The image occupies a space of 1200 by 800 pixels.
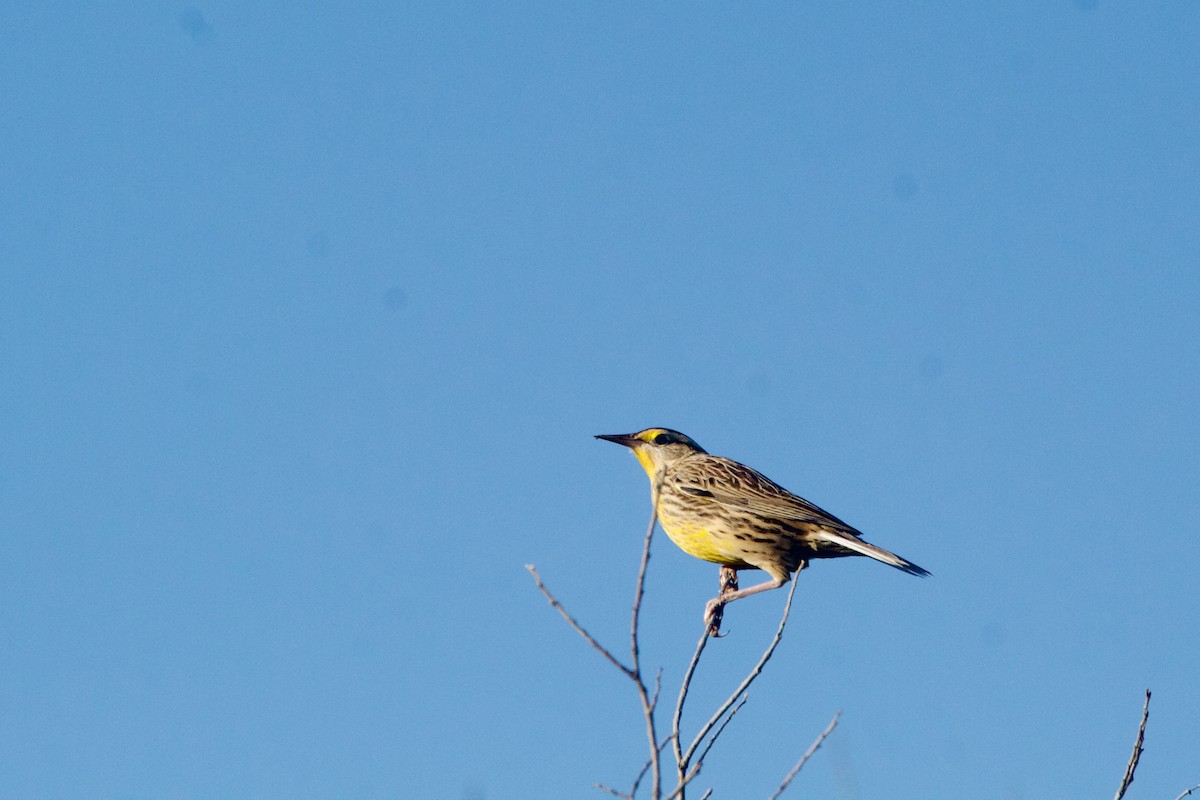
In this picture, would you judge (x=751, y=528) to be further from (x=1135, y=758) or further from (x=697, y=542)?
(x=1135, y=758)

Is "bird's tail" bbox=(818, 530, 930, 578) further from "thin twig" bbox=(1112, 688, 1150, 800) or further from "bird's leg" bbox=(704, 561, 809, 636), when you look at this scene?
"thin twig" bbox=(1112, 688, 1150, 800)

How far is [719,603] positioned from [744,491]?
1134 mm

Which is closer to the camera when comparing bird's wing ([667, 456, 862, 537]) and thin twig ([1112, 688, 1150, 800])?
thin twig ([1112, 688, 1150, 800])

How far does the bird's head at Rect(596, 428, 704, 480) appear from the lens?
930 centimetres

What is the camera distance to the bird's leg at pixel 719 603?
7238 mm

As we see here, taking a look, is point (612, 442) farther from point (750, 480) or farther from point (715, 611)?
point (715, 611)

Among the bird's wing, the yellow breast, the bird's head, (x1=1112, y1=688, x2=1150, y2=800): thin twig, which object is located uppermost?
the bird's head

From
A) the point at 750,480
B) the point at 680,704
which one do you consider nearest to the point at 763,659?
the point at 680,704

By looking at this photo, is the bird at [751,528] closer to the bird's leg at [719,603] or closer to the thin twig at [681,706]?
the bird's leg at [719,603]

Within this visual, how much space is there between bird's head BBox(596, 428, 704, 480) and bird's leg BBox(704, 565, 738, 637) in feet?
4.66

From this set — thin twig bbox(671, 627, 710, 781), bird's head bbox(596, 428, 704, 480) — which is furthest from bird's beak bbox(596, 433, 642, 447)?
thin twig bbox(671, 627, 710, 781)

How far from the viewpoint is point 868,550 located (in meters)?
7.53

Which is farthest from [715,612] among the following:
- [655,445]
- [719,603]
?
[655,445]

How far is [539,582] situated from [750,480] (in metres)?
4.85
